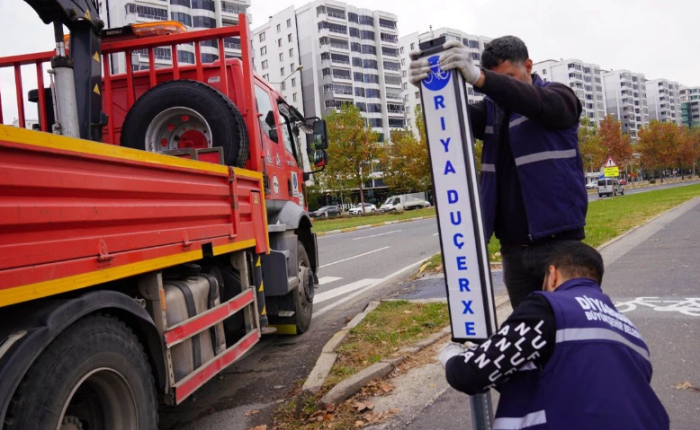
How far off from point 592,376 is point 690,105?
188 meters

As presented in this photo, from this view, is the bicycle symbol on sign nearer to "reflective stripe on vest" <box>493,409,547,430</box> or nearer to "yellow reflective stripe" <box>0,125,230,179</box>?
"reflective stripe on vest" <box>493,409,547,430</box>

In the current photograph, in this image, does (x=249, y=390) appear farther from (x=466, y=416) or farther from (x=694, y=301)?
(x=694, y=301)

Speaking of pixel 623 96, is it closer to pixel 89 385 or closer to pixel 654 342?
pixel 654 342

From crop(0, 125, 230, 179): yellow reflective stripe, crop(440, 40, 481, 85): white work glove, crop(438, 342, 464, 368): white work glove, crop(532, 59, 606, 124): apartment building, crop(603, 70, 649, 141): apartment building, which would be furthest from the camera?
crop(603, 70, 649, 141): apartment building

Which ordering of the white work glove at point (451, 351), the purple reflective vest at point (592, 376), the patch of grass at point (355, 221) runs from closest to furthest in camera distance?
the purple reflective vest at point (592, 376) → the white work glove at point (451, 351) → the patch of grass at point (355, 221)

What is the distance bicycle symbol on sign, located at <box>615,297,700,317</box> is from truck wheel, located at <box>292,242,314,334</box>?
3.28 meters


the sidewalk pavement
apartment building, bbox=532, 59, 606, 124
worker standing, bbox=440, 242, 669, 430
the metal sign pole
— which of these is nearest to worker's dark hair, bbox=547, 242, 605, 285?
worker standing, bbox=440, 242, 669, 430

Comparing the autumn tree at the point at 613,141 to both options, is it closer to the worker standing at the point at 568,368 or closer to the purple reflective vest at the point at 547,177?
the purple reflective vest at the point at 547,177

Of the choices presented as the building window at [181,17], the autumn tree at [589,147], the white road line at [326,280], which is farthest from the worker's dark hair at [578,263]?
the building window at [181,17]

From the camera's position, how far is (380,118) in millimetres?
82812

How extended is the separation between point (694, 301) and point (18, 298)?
6282 millimetres

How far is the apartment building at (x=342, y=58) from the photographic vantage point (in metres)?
76.6

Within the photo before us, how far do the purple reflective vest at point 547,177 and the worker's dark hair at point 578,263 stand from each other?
0.39 metres

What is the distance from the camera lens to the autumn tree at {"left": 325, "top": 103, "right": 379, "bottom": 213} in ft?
137
